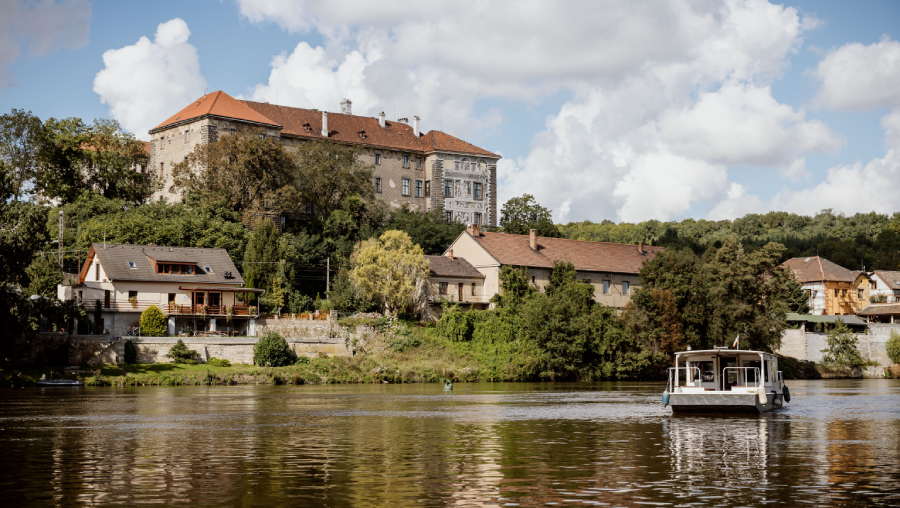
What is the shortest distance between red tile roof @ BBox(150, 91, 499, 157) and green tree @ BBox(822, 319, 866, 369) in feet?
155

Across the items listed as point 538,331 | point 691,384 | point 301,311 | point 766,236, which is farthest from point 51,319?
point 766,236

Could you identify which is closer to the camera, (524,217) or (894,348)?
(894,348)

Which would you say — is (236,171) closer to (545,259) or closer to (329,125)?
(329,125)

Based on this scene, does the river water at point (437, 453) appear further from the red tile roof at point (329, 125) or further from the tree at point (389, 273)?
the red tile roof at point (329, 125)

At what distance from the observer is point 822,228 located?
520 ft

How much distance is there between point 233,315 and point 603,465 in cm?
5324

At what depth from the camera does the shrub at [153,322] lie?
68312mm

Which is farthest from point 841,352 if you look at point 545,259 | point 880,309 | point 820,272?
point 545,259

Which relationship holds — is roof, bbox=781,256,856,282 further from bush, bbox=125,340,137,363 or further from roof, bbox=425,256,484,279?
bush, bbox=125,340,137,363

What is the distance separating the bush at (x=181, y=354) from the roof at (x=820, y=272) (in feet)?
252

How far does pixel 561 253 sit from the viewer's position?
9219 cm

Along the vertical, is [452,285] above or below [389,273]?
below

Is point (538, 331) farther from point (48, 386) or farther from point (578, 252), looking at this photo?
point (48, 386)

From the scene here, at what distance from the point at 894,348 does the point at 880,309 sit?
44.5 feet
